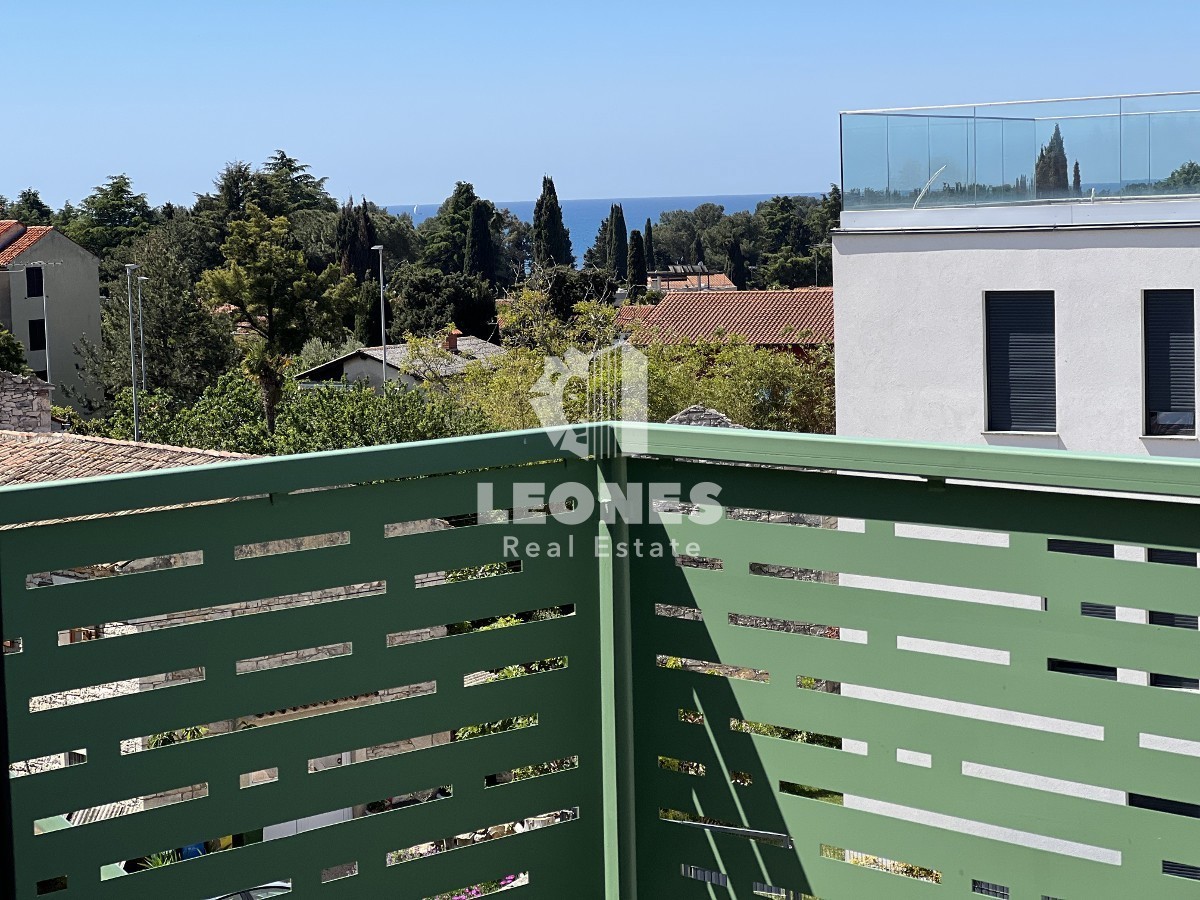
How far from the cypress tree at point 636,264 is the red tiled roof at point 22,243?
121ft

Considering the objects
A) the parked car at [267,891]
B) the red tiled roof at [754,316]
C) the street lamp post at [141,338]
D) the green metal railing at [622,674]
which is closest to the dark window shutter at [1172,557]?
the green metal railing at [622,674]

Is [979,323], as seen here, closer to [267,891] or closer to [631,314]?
[267,891]

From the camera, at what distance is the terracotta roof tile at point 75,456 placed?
17359 millimetres

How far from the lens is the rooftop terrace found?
14.5 m

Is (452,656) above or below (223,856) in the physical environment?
above

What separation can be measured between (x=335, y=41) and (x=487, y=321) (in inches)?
2626

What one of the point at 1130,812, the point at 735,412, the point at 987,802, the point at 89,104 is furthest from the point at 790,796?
the point at 89,104

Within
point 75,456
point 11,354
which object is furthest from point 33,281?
point 75,456

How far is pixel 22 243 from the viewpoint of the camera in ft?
155

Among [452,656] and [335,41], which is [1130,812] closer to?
[452,656]

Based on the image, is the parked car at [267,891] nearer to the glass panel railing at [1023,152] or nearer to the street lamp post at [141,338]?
the glass panel railing at [1023,152]

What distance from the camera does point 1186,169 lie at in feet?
48.2

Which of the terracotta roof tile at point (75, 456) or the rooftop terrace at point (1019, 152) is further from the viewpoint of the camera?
the terracotta roof tile at point (75, 456)

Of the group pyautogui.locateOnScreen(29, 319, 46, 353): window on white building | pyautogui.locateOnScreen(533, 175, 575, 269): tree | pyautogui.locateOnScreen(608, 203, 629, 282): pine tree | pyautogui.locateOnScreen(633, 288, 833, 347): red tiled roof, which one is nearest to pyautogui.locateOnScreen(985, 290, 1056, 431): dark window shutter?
pyautogui.locateOnScreen(633, 288, 833, 347): red tiled roof
